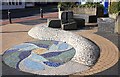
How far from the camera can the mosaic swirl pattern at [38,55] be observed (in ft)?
30.0

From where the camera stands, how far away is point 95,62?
9.14 metres

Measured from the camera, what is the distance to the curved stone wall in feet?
30.1

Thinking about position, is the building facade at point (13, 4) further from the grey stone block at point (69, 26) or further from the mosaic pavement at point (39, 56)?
the mosaic pavement at point (39, 56)

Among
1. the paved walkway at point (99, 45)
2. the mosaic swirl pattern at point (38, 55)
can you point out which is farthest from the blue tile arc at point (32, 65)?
the paved walkway at point (99, 45)

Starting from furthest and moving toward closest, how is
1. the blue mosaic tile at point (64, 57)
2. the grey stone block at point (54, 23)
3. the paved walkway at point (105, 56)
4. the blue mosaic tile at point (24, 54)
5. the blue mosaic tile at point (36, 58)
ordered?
the grey stone block at point (54, 23)
the blue mosaic tile at point (24, 54)
the blue mosaic tile at point (36, 58)
the blue mosaic tile at point (64, 57)
the paved walkway at point (105, 56)

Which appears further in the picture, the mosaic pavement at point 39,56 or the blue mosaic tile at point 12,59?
the blue mosaic tile at point 12,59

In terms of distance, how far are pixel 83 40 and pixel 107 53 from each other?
124 cm

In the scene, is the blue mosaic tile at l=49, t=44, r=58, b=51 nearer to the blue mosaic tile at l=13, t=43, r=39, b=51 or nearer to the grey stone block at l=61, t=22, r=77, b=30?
the blue mosaic tile at l=13, t=43, r=39, b=51

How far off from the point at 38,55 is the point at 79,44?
193cm

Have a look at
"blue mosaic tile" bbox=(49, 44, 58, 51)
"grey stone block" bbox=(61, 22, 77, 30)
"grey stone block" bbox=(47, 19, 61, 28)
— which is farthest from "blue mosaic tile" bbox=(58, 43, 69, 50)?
"grey stone block" bbox=(47, 19, 61, 28)

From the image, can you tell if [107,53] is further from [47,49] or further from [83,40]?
[47,49]

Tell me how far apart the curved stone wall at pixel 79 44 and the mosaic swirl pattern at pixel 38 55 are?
1.07ft

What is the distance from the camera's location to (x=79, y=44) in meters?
10.1

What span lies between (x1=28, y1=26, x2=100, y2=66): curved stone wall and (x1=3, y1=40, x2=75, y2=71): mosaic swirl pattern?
325 millimetres
